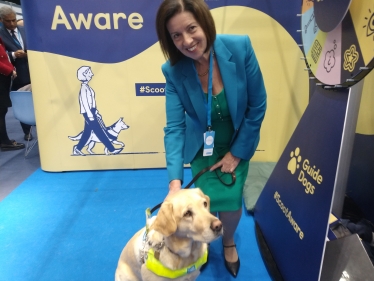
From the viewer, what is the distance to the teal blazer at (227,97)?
1538mm

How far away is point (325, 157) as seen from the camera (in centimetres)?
142

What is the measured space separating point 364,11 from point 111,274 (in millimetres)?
1994

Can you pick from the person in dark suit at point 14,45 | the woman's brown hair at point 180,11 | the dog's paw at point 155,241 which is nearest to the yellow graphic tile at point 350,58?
the woman's brown hair at point 180,11

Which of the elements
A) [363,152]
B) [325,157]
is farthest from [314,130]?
[363,152]

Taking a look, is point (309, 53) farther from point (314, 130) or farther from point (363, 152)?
point (363, 152)

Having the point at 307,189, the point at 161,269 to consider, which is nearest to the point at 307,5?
the point at 307,189

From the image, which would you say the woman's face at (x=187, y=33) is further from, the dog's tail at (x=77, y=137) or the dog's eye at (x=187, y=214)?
the dog's tail at (x=77, y=137)

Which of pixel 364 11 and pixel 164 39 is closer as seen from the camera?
pixel 364 11

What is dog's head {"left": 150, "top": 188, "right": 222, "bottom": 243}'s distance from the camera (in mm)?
1212

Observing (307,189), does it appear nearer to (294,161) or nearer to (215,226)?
(294,161)

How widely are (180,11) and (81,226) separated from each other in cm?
192

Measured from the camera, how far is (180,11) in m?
1.30

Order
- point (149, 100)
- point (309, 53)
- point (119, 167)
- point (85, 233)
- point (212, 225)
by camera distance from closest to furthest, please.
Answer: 1. point (212, 225)
2. point (309, 53)
3. point (85, 233)
4. point (149, 100)
5. point (119, 167)

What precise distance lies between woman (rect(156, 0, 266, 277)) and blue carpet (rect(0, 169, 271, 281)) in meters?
0.63
